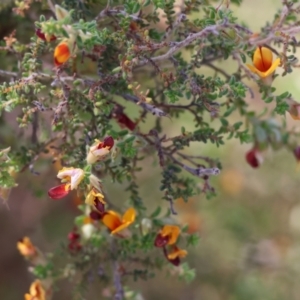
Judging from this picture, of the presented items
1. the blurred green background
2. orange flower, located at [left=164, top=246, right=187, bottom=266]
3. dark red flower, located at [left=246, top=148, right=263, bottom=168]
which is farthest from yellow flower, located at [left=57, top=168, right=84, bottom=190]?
the blurred green background

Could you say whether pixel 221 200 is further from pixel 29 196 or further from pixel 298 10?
pixel 298 10

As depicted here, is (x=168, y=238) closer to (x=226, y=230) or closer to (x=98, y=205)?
(x=98, y=205)

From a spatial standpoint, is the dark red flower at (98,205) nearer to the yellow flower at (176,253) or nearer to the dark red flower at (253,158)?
the yellow flower at (176,253)

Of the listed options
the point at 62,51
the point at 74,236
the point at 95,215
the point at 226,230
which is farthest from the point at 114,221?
the point at 226,230

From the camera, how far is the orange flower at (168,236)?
764 mm

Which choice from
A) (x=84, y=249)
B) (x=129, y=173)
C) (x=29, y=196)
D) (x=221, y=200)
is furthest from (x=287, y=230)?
(x=129, y=173)

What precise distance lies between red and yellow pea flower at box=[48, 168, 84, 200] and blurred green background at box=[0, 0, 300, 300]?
0.91 meters

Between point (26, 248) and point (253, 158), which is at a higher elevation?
point (253, 158)

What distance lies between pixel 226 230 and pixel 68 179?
1.09 metres

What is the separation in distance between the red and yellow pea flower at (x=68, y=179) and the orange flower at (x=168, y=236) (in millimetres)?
215

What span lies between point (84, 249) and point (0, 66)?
358mm

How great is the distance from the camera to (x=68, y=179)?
0.60 meters

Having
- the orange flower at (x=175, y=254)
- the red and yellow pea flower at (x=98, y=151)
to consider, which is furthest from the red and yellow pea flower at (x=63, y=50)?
the orange flower at (x=175, y=254)

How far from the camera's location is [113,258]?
852 millimetres
